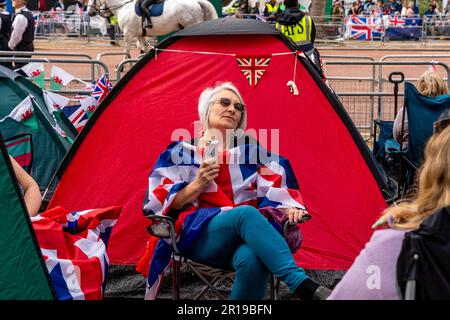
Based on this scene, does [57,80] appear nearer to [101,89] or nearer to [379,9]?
[101,89]

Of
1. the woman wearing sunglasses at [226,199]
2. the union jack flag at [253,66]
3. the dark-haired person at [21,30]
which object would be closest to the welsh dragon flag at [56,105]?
the union jack flag at [253,66]

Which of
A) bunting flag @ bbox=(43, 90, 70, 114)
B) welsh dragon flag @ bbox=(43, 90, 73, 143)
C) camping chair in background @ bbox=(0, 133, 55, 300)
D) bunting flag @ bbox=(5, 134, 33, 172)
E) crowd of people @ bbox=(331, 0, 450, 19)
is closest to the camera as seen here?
camping chair in background @ bbox=(0, 133, 55, 300)

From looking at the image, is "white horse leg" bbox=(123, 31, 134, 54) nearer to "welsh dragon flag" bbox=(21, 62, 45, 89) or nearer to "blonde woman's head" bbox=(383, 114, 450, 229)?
"welsh dragon flag" bbox=(21, 62, 45, 89)

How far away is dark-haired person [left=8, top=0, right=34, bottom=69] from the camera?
41.9ft

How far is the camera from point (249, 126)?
5594 mm

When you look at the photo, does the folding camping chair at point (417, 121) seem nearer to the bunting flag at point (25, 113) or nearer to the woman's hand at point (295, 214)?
the woman's hand at point (295, 214)

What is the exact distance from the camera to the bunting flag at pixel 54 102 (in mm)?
7162

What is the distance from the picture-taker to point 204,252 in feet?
13.8

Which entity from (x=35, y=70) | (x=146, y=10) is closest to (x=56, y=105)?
(x=35, y=70)

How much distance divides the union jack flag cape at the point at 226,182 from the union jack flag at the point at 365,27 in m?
22.2

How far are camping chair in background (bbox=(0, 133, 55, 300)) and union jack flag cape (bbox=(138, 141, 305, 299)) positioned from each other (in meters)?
0.86

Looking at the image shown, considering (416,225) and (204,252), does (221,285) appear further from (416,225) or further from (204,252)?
(416,225)

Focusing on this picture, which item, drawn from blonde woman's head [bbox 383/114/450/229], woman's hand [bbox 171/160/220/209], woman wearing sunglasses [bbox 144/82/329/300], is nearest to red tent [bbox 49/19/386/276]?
woman wearing sunglasses [bbox 144/82/329/300]
